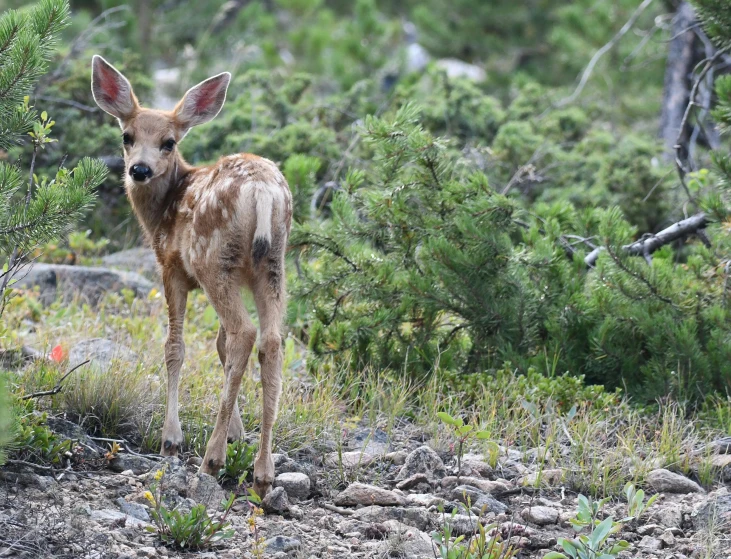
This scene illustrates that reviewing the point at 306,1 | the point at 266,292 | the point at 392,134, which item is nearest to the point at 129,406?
the point at 266,292

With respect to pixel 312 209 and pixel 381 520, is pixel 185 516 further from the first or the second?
pixel 312 209

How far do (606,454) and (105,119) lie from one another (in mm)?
7077

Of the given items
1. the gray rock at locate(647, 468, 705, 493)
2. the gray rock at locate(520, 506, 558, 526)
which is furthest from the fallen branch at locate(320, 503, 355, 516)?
the gray rock at locate(647, 468, 705, 493)

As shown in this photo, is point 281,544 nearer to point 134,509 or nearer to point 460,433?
Result: point 134,509

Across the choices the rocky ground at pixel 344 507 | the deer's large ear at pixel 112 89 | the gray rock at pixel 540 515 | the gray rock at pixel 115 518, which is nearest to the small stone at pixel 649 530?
the rocky ground at pixel 344 507

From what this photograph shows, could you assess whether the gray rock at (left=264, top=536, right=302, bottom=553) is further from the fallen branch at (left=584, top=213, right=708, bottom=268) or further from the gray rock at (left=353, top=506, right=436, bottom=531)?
the fallen branch at (left=584, top=213, right=708, bottom=268)

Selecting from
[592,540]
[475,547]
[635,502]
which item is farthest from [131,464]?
[635,502]

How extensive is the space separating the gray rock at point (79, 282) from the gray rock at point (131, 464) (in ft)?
A: 10.1

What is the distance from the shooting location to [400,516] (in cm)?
512

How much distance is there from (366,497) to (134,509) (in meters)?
1.18

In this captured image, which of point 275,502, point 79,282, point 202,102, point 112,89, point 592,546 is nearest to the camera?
point 592,546

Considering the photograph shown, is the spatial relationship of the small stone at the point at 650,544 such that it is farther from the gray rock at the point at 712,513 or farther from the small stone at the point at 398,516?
the small stone at the point at 398,516

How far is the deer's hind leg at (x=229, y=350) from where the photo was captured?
209 inches

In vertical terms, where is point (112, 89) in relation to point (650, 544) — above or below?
above
